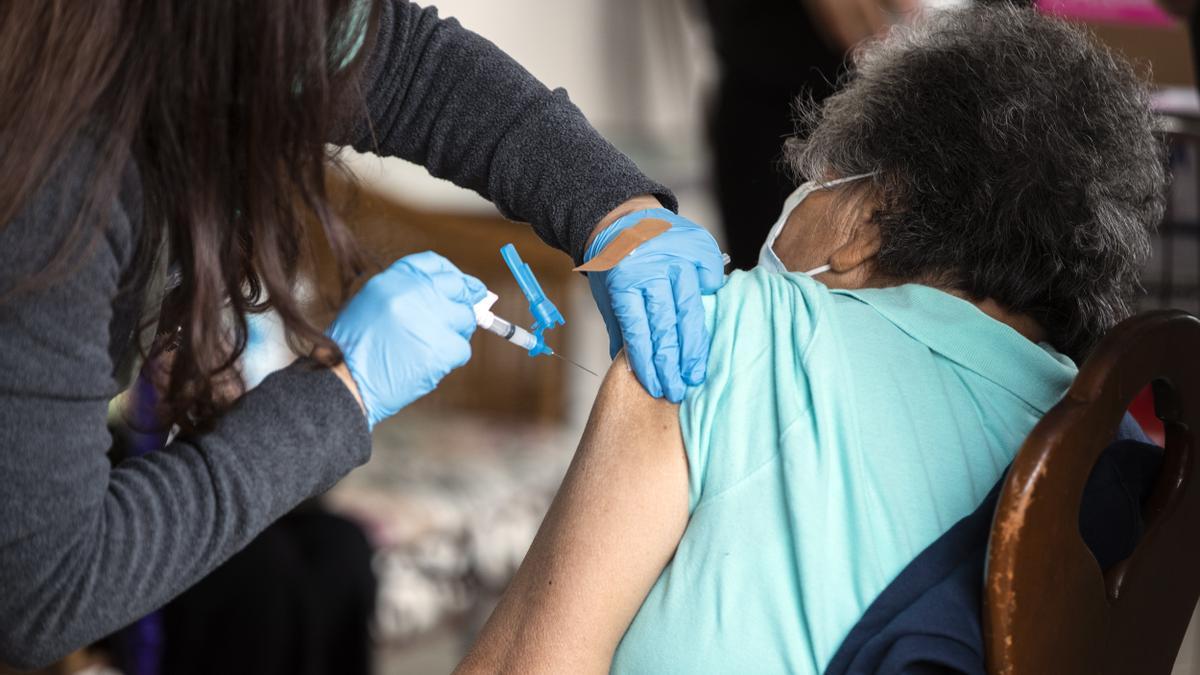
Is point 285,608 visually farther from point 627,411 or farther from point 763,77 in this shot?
point 627,411

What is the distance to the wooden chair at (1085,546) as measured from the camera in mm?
844

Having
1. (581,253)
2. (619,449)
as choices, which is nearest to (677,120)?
(581,253)

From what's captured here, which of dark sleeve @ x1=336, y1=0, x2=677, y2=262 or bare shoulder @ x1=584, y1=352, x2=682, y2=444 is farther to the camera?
dark sleeve @ x1=336, y1=0, x2=677, y2=262

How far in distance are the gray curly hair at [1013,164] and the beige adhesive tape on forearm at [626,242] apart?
0.18m

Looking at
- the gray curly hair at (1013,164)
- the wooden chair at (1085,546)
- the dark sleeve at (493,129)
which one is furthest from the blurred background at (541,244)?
the wooden chair at (1085,546)

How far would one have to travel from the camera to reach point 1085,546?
90 cm

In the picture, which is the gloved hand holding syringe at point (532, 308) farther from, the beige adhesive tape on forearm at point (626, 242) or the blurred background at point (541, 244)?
the blurred background at point (541, 244)

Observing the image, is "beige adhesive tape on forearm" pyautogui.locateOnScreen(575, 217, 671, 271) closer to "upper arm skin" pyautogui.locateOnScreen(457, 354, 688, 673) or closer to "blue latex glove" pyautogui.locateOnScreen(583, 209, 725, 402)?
"blue latex glove" pyautogui.locateOnScreen(583, 209, 725, 402)

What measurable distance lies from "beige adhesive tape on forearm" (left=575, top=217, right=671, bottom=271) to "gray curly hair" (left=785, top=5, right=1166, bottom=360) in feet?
0.59

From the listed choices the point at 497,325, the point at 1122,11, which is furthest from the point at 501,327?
the point at 1122,11

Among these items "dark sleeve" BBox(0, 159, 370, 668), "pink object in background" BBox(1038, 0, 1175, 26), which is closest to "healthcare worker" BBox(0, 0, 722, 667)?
"dark sleeve" BBox(0, 159, 370, 668)

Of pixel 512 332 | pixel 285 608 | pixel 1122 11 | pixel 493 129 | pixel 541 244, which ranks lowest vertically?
pixel 285 608

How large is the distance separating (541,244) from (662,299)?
2396 millimetres

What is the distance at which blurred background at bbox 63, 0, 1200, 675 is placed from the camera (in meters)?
2.26
